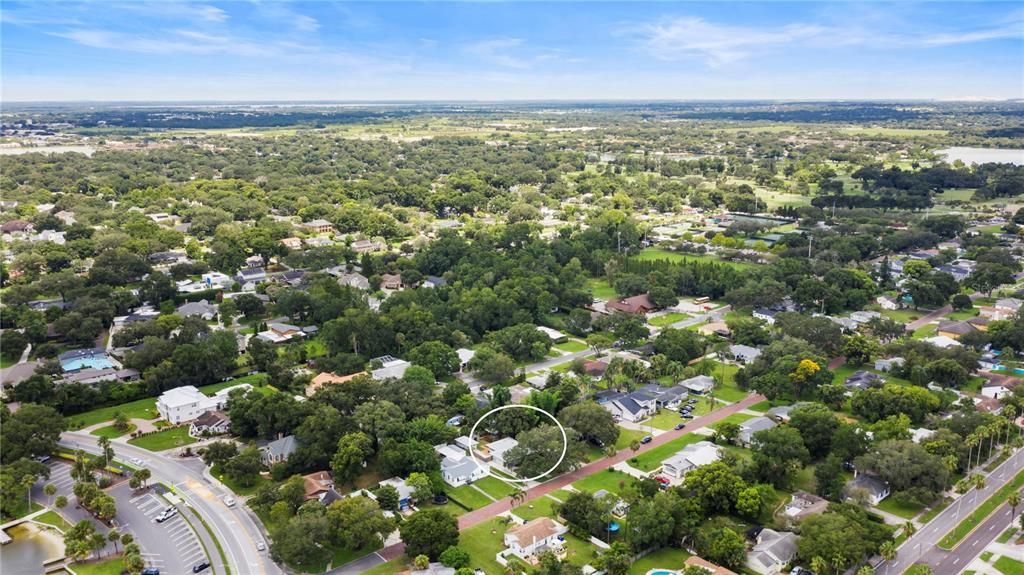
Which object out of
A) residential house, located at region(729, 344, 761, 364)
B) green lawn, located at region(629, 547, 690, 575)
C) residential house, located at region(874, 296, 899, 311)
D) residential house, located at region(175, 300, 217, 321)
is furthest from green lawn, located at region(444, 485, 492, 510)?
residential house, located at region(874, 296, 899, 311)

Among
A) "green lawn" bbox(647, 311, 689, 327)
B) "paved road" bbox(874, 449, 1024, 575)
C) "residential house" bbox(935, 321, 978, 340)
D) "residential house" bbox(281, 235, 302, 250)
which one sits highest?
"residential house" bbox(281, 235, 302, 250)

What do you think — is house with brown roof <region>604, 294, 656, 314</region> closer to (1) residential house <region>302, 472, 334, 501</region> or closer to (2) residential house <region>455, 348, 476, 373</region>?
(2) residential house <region>455, 348, 476, 373</region>

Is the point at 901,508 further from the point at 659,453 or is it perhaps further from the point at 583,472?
the point at 583,472

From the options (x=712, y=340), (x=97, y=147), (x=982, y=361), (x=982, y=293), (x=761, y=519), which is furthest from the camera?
(x=97, y=147)

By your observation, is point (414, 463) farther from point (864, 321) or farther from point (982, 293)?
point (982, 293)

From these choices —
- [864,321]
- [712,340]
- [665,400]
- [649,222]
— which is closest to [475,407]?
[665,400]

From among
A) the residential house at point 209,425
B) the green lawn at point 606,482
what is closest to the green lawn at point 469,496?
the green lawn at point 606,482

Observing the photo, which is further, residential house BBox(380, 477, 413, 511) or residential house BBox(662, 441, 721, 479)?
residential house BBox(662, 441, 721, 479)
